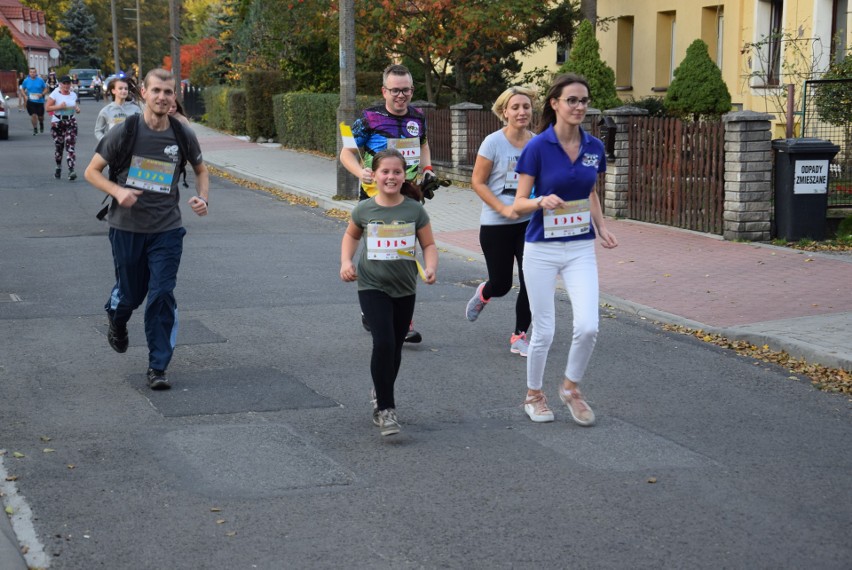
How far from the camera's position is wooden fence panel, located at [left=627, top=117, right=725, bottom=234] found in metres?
14.6

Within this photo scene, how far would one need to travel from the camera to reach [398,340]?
21.6 ft

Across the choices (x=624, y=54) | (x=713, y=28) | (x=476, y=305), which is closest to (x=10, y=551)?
(x=476, y=305)

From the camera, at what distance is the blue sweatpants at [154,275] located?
24.4 ft

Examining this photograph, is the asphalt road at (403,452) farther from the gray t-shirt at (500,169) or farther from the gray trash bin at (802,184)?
the gray trash bin at (802,184)

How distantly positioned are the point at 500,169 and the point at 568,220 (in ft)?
5.87

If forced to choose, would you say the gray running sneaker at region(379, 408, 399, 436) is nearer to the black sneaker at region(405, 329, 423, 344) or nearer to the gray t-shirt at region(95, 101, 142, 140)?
the black sneaker at region(405, 329, 423, 344)

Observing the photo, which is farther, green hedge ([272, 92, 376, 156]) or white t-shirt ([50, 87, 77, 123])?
green hedge ([272, 92, 376, 156])

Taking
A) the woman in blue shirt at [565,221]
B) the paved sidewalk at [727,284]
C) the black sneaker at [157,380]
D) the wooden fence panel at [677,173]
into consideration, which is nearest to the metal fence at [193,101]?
the paved sidewalk at [727,284]

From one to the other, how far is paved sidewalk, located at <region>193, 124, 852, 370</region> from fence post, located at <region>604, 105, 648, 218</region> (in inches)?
15.5

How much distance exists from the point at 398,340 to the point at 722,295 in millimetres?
5059

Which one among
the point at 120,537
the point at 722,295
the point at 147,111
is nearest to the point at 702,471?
the point at 120,537

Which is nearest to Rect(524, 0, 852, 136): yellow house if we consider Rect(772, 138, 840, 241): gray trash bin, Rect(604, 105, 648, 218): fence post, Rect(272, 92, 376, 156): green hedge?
Rect(604, 105, 648, 218): fence post

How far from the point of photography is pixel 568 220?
6551mm

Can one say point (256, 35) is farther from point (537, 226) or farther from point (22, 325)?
point (537, 226)
